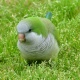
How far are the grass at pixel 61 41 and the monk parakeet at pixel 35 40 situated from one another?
0.15 metres

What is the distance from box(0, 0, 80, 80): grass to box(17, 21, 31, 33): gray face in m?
0.46

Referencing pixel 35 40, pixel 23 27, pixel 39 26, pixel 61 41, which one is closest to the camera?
pixel 23 27

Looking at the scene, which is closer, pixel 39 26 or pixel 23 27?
pixel 23 27

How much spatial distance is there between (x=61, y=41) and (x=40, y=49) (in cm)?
119

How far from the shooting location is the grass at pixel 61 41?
15.2 ft

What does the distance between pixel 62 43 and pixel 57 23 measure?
85cm

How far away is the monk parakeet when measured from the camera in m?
4.61

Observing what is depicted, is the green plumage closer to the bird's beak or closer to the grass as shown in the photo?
the bird's beak

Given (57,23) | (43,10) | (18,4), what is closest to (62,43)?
(57,23)

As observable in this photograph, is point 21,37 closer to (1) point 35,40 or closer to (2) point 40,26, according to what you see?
(1) point 35,40

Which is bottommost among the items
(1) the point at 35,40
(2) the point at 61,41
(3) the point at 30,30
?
(2) the point at 61,41

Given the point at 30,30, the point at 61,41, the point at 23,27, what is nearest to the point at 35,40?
the point at 30,30

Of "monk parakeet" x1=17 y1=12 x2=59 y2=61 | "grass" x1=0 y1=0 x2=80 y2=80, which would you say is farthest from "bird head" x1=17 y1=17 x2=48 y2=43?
"grass" x1=0 y1=0 x2=80 y2=80

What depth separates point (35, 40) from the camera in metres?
4.69
